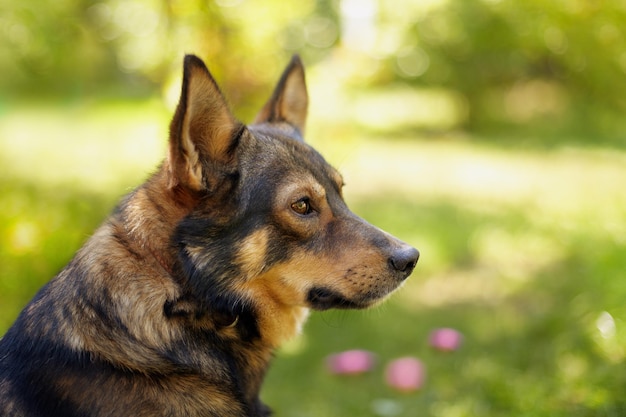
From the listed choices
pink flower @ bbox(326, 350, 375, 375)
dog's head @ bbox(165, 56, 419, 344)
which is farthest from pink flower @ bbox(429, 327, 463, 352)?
dog's head @ bbox(165, 56, 419, 344)

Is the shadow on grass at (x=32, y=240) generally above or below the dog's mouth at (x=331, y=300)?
below

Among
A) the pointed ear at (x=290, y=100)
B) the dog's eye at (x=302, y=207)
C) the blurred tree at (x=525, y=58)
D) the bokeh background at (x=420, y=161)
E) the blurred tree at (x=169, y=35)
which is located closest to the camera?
the dog's eye at (x=302, y=207)

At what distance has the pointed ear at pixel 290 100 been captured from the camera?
421 cm

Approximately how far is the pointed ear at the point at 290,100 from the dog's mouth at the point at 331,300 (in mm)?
1162

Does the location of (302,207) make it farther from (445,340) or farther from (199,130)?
(445,340)

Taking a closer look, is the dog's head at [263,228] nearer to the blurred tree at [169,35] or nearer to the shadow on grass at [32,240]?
the shadow on grass at [32,240]

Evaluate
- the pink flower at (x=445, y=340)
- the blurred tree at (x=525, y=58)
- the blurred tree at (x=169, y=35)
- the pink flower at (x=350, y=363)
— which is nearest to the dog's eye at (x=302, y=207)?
the pink flower at (x=350, y=363)

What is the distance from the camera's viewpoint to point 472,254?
8.52m

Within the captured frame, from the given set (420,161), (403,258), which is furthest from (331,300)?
(420,161)

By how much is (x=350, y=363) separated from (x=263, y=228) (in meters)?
2.84

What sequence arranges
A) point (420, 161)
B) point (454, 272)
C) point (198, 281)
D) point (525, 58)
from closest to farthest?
point (198, 281), point (454, 272), point (420, 161), point (525, 58)

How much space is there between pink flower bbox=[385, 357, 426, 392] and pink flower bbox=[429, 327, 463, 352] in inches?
13.8

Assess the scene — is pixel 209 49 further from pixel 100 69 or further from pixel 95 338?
pixel 100 69

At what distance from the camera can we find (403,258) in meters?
3.43
